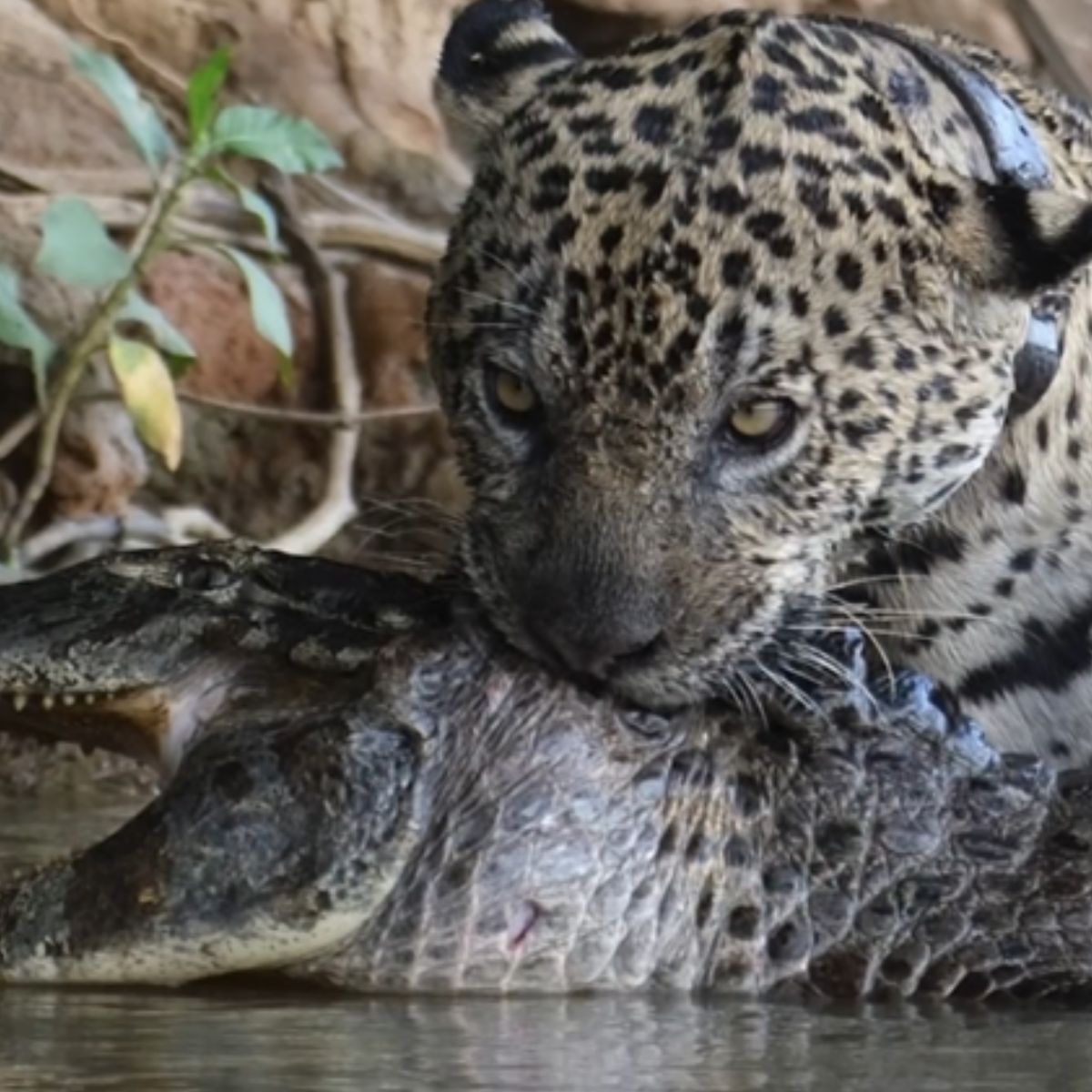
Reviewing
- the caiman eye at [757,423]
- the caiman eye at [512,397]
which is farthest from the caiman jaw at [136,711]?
the caiman eye at [757,423]

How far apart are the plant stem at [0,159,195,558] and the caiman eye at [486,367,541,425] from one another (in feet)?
5.04

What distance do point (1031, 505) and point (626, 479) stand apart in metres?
0.87

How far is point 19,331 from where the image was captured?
5516 millimetres

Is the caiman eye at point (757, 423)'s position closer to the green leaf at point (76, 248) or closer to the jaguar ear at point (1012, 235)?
the jaguar ear at point (1012, 235)

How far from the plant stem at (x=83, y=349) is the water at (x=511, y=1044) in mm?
2187

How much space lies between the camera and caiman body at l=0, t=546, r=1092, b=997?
11.9 ft

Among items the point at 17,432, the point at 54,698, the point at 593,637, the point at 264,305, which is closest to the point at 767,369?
the point at 593,637

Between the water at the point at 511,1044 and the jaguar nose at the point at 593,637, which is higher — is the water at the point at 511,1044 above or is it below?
below

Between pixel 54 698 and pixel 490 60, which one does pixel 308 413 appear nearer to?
pixel 490 60

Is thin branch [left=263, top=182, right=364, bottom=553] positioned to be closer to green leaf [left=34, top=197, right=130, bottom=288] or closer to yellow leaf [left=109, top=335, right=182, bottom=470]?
yellow leaf [left=109, top=335, right=182, bottom=470]

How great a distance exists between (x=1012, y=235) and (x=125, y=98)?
75.5 inches

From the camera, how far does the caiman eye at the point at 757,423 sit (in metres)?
4.04

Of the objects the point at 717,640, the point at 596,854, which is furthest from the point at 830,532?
the point at 596,854

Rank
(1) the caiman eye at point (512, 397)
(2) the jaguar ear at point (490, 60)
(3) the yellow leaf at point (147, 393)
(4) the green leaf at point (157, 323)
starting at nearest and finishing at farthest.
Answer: (1) the caiman eye at point (512, 397), (2) the jaguar ear at point (490, 60), (3) the yellow leaf at point (147, 393), (4) the green leaf at point (157, 323)
